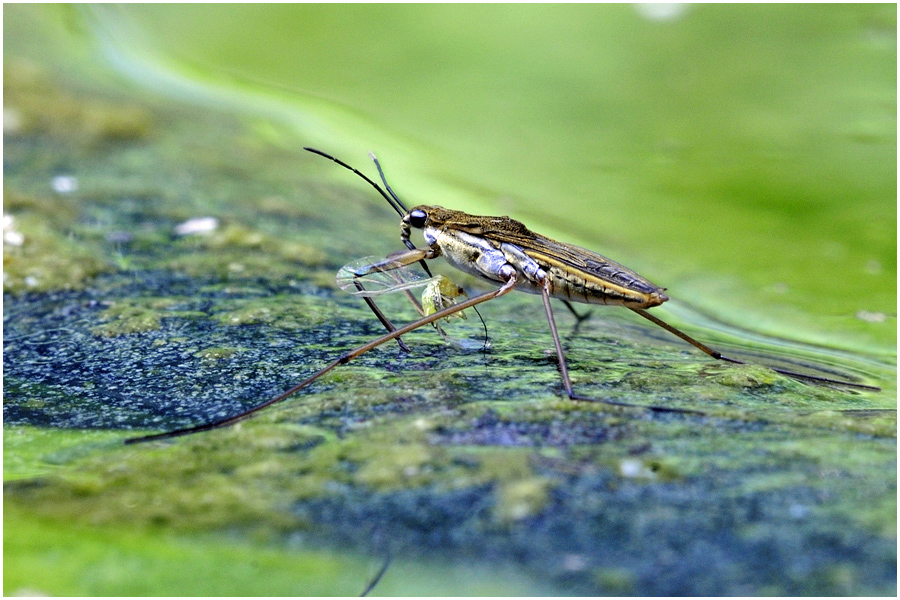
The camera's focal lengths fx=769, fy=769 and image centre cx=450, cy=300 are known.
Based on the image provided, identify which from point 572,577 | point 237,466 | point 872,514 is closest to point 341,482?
point 237,466

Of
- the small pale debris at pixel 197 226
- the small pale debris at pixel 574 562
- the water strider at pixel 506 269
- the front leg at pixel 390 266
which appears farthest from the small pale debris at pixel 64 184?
the small pale debris at pixel 574 562

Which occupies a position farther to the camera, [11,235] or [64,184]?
[64,184]

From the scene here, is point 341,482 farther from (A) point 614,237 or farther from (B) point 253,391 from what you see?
(A) point 614,237

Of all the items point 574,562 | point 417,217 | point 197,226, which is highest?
point 197,226

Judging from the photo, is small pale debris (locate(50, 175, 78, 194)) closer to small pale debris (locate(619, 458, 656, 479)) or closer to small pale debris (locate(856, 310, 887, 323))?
small pale debris (locate(619, 458, 656, 479))

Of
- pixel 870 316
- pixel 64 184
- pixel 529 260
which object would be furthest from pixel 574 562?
pixel 64 184

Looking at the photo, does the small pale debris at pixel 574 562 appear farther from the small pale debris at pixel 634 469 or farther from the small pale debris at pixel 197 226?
the small pale debris at pixel 197 226

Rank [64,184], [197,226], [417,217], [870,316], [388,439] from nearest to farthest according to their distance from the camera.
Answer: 1. [388,439]
2. [417,217]
3. [870,316]
4. [197,226]
5. [64,184]

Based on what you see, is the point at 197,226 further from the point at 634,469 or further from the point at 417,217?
the point at 634,469

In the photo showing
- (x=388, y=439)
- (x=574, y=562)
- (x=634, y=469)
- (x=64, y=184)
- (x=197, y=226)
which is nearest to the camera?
(x=574, y=562)
